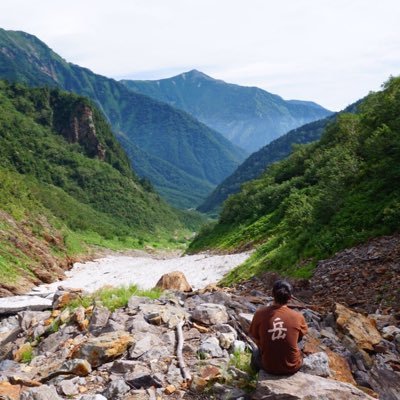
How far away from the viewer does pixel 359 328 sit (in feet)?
35.9

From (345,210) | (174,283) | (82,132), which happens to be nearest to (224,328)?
(174,283)

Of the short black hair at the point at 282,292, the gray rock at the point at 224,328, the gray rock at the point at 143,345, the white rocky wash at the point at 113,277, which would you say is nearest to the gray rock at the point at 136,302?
the gray rock at the point at 143,345

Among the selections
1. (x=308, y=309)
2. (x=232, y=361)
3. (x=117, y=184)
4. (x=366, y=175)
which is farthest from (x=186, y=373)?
(x=117, y=184)

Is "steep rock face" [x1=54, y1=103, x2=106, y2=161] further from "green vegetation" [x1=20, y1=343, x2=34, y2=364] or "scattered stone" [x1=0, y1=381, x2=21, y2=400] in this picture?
"scattered stone" [x1=0, y1=381, x2=21, y2=400]

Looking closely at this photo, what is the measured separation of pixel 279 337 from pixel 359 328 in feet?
14.5

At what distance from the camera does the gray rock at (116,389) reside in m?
8.45

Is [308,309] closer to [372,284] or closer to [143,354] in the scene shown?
[372,284]

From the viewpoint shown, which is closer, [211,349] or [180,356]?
[180,356]

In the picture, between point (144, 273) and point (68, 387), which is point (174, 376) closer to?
point (68, 387)

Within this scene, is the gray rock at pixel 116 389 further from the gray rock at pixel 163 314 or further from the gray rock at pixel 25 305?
the gray rock at pixel 25 305

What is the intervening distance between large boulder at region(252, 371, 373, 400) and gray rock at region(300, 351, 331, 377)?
279mm

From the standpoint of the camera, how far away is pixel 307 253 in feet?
72.3

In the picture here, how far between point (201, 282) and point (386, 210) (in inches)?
592

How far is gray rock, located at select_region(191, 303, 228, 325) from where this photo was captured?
11.5 metres
